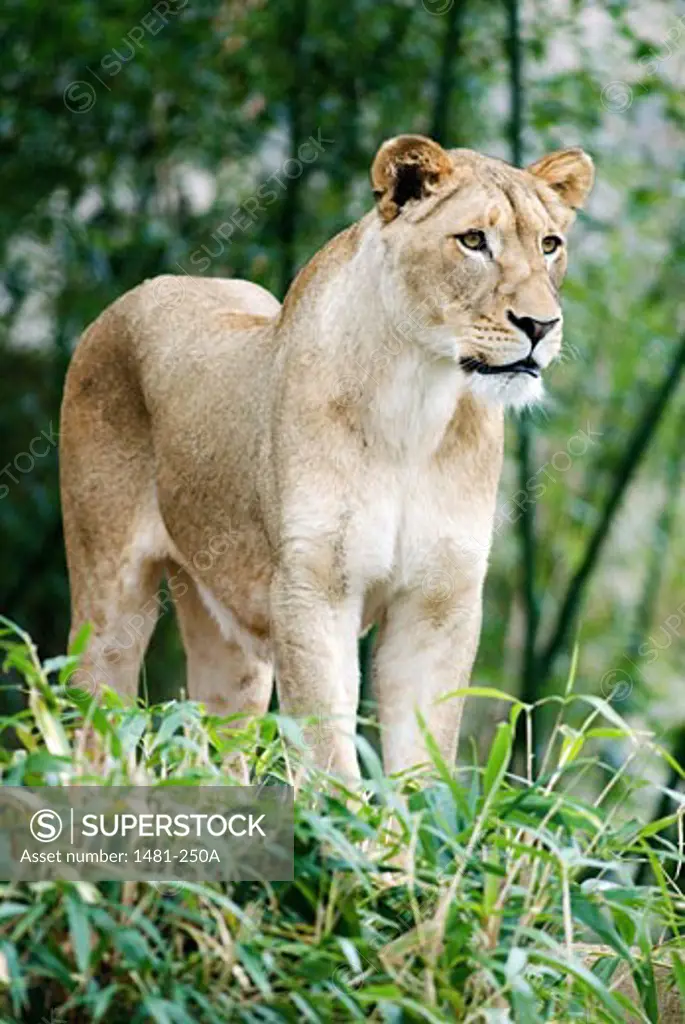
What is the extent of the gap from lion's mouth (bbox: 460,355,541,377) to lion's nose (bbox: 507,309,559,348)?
0.04 m

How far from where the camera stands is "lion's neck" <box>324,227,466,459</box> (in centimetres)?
355

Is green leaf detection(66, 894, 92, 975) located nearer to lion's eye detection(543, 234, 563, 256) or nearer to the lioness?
the lioness

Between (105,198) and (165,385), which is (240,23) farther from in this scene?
(165,385)

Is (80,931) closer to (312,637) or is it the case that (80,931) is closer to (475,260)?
(312,637)

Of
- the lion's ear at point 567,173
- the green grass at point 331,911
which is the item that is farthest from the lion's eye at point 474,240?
the green grass at point 331,911

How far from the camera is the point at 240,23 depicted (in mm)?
6641

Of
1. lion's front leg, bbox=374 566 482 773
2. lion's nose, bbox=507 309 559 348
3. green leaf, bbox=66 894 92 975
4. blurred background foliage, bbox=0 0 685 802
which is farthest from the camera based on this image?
blurred background foliage, bbox=0 0 685 802

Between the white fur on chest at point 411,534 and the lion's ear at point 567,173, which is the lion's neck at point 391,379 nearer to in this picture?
the white fur on chest at point 411,534

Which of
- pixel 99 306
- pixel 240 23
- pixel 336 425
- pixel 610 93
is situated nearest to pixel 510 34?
pixel 610 93

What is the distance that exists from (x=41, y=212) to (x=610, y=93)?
1.99m

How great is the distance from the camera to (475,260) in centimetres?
339

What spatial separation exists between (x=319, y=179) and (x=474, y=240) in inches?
148

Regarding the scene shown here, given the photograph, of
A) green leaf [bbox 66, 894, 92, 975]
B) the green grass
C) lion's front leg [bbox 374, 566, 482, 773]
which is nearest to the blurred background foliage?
lion's front leg [bbox 374, 566, 482, 773]

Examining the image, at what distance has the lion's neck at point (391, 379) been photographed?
140 inches
